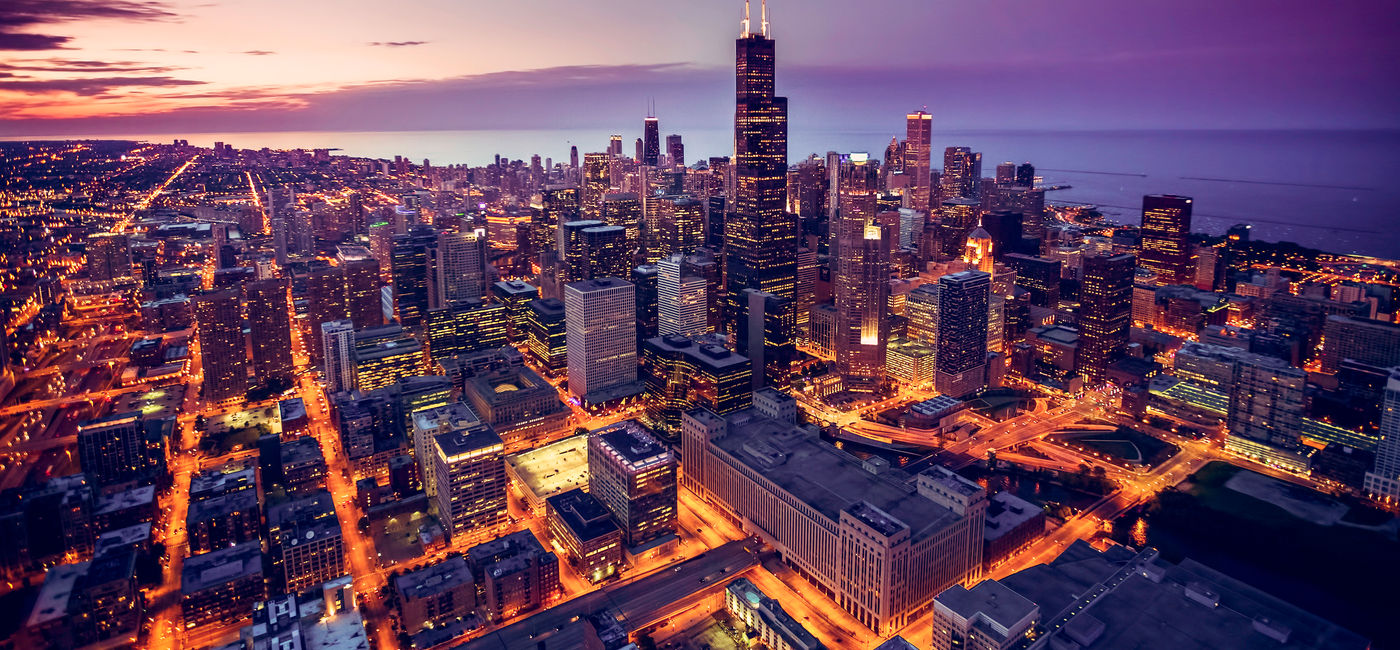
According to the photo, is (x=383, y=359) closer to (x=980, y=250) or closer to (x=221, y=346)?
(x=221, y=346)

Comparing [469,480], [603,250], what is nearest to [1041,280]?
[603,250]

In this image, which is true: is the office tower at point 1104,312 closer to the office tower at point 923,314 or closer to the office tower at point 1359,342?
the office tower at point 923,314

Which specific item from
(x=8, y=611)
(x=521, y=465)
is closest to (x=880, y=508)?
(x=521, y=465)

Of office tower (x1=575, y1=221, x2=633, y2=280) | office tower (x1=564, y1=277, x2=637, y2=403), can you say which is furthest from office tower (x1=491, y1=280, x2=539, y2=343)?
office tower (x1=564, y1=277, x2=637, y2=403)

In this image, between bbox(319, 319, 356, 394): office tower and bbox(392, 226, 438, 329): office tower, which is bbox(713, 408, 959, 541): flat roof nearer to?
bbox(319, 319, 356, 394): office tower

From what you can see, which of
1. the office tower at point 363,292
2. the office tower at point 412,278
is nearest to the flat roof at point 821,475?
the office tower at point 363,292

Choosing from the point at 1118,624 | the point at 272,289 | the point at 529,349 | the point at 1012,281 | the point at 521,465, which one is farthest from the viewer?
the point at 1012,281

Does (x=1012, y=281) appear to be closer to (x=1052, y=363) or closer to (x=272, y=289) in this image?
(x=1052, y=363)
